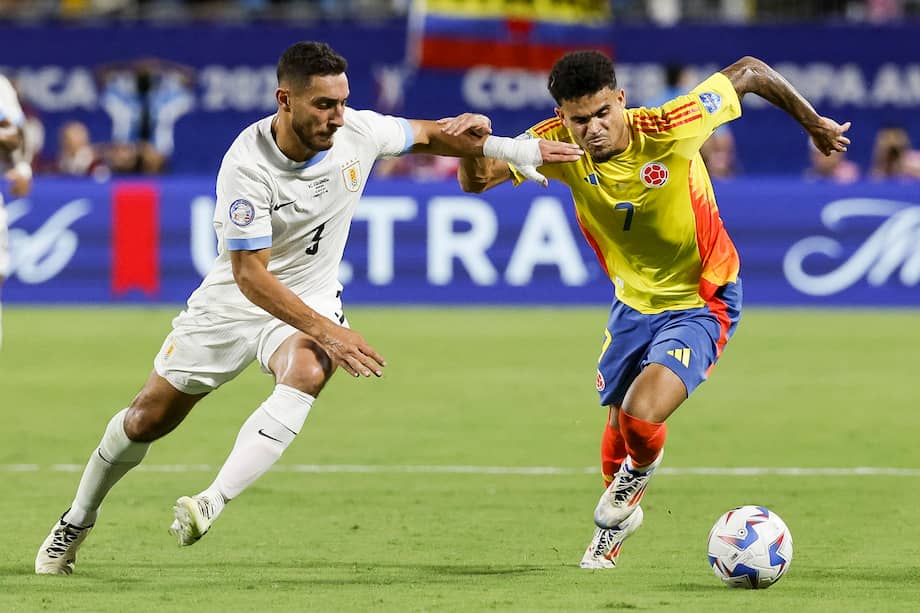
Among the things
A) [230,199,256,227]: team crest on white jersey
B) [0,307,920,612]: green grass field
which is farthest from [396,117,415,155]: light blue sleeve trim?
[0,307,920,612]: green grass field

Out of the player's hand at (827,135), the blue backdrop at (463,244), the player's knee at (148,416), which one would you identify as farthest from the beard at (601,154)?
the blue backdrop at (463,244)

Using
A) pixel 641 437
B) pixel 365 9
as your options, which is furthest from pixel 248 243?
pixel 365 9

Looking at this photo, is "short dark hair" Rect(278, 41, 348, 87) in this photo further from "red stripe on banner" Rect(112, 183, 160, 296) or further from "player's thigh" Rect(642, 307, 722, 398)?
"red stripe on banner" Rect(112, 183, 160, 296)

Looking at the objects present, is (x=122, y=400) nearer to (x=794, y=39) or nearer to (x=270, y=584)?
(x=270, y=584)

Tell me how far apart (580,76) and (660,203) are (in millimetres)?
739

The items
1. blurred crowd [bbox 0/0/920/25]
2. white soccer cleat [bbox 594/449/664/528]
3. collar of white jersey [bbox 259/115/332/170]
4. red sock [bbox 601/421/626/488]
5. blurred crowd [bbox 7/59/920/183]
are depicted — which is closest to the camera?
collar of white jersey [bbox 259/115/332/170]

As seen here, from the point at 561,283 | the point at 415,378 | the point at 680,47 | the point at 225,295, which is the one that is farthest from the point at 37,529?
the point at 680,47

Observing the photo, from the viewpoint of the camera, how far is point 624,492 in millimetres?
7336

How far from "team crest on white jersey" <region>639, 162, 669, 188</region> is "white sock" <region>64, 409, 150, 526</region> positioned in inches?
95.4

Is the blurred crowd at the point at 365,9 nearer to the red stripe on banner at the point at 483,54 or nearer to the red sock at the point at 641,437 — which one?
the red stripe on banner at the point at 483,54

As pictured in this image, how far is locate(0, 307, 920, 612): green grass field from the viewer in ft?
22.0

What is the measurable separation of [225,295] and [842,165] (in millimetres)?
15707

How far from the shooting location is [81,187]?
61.2 ft

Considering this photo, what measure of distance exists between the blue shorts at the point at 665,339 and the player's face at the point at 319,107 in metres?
1.69
